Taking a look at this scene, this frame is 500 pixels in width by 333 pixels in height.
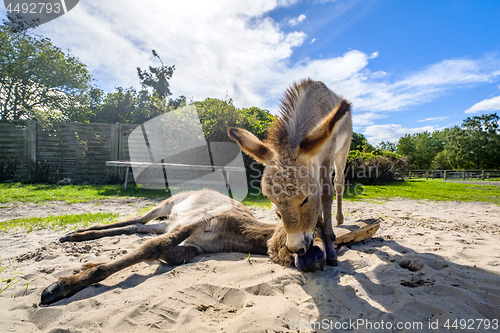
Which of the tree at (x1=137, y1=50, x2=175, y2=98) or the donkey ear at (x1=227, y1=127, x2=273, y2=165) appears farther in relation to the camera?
the tree at (x1=137, y1=50, x2=175, y2=98)

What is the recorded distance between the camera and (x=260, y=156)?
256cm

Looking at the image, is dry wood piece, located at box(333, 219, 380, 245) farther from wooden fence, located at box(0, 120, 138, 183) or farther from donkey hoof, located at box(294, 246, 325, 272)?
wooden fence, located at box(0, 120, 138, 183)

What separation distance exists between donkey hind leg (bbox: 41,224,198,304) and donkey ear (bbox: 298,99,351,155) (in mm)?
1778

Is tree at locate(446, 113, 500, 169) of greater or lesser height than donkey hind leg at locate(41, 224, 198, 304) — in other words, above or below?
above

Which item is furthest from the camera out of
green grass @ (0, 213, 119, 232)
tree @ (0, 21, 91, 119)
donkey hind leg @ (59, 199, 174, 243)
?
tree @ (0, 21, 91, 119)

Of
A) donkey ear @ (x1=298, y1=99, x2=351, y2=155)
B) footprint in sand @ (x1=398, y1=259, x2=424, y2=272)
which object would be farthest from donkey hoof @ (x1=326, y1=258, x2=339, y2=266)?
donkey ear @ (x1=298, y1=99, x2=351, y2=155)

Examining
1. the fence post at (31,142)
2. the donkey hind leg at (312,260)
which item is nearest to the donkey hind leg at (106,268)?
the donkey hind leg at (312,260)

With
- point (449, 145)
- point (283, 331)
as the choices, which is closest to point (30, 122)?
point (283, 331)

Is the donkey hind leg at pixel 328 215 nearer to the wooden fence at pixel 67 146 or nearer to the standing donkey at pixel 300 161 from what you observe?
the standing donkey at pixel 300 161

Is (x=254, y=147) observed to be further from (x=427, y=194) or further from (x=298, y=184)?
(x=427, y=194)

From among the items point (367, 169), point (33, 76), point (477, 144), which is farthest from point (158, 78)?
point (477, 144)

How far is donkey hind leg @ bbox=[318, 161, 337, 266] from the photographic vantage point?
101 inches

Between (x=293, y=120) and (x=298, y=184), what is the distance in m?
1.04

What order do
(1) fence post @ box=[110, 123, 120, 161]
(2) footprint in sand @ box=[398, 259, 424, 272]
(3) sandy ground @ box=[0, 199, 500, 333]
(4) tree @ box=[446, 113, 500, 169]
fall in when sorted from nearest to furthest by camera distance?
1. (3) sandy ground @ box=[0, 199, 500, 333]
2. (2) footprint in sand @ box=[398, 259, 424, 272]
3. (1) fence post @ box=[110, 123, 120, 161]
4. (4) tree @ box=[446, 113, 500, 169]
